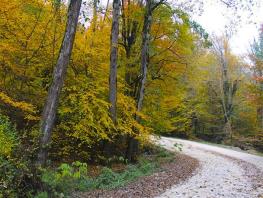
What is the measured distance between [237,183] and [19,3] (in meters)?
9.01

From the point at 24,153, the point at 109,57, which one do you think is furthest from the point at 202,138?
the point at 24,153

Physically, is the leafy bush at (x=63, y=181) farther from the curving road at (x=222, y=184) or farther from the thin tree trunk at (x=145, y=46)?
the thin tree trunk at (x=145, y=46)

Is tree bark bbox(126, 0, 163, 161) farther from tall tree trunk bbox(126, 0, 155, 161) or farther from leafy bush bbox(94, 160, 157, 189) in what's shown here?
leafy bush bbox(94, 160, 157, 189)

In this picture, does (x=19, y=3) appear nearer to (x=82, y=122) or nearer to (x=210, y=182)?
(x=82, y=122)

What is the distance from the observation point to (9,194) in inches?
284

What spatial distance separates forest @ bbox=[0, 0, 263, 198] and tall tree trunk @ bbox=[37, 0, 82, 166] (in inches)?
1.1

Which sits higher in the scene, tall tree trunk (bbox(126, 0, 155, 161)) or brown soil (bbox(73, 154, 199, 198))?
tall tree trunk (bbox(126, 0, 155, 161))

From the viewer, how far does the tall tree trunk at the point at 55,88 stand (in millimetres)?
9320

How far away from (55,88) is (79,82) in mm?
2901

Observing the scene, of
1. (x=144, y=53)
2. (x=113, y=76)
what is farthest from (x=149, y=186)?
(x=144, y=53)

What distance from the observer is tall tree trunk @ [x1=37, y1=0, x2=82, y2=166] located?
30.6ft

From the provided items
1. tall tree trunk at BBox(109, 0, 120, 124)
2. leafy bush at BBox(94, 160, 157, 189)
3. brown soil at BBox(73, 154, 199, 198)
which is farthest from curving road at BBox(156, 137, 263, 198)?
tall tree trunk at BBox(109, 0, 120, 124)

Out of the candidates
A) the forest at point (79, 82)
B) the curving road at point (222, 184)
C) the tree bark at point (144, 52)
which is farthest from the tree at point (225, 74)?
the curving road at point (222, 184)

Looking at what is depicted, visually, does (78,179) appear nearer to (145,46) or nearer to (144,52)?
(144,52)
